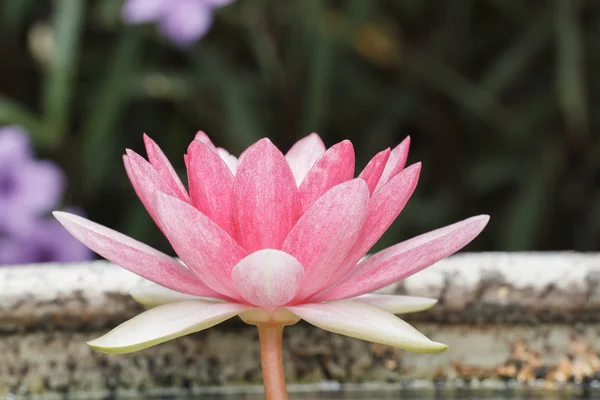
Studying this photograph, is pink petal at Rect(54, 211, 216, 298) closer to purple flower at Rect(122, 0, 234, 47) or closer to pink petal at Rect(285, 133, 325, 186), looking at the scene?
pink petal at Rect(285, 133, 325, 186)

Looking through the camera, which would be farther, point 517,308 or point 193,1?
point 193,1

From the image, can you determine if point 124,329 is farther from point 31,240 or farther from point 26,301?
point 31,240

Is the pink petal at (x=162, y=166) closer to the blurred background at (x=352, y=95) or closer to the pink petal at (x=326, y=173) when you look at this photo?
the pink petal at (x=326, y=173)

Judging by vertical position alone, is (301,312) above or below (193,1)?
below

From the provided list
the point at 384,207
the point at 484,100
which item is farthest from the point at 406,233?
the point at 384,207

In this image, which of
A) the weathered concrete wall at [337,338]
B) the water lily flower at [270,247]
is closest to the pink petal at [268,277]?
the water lily flower at [270,247]

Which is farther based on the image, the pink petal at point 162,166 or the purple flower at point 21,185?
the purple flower at point 21,185

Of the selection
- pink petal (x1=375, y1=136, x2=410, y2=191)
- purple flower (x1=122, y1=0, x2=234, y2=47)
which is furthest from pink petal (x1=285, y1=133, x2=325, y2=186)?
A: purple flower (x1=122, y1=0, x2=234, y2=47)
